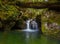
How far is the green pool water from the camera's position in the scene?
8195mm

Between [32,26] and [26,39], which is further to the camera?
[32,26]

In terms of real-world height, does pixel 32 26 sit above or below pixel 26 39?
above

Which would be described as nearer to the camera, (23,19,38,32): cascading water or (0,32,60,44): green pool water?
(0,32,60,44): green pool water

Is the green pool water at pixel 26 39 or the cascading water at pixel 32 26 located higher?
the cascading water at pixel 32 26

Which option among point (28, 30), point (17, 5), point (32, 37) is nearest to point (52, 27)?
point (32, 37)

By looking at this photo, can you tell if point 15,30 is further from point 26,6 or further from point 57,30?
point 57,30

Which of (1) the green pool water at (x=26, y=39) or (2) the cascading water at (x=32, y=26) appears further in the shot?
(2) the cascading water at (x=32, y=26)

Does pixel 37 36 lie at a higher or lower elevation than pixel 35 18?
lower

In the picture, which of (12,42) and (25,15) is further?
(25,15)

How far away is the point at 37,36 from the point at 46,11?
166 centimetres

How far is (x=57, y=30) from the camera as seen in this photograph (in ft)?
29.6

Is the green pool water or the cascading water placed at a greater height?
the cascading water

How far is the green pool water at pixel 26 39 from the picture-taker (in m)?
8.20

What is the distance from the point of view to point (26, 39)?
873 centimetres
